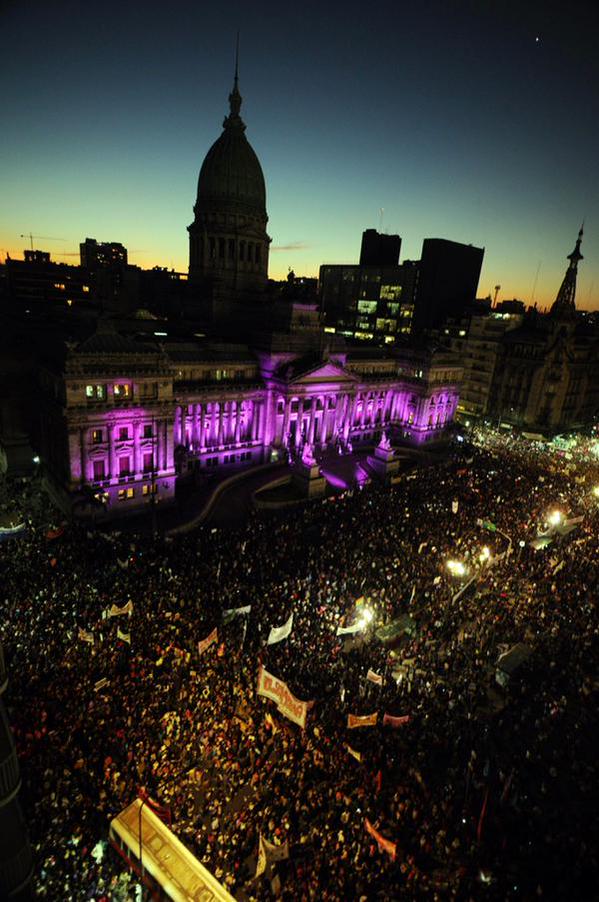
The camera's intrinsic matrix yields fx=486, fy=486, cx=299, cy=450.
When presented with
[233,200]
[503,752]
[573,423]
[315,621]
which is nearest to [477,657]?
[503,752]

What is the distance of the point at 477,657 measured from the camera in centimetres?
2405

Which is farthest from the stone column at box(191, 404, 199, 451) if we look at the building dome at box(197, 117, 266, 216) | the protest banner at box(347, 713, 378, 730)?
the protest banner at box(347, 713, 378, 730)

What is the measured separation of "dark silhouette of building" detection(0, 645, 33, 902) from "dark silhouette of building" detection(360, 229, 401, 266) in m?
148

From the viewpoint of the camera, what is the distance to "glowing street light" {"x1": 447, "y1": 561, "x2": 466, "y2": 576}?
99.4 ft

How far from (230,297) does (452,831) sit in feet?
205

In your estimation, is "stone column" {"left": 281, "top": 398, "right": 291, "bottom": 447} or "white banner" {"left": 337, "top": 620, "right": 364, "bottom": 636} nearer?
"white banner" {"left": 337, "top": 620, "right": 364, "bottom": 636}

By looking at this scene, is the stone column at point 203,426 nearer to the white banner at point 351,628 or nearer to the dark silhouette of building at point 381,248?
the white banner at point 351,628

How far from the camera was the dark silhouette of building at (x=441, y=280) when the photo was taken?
342 ft

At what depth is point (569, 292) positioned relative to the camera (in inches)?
2992

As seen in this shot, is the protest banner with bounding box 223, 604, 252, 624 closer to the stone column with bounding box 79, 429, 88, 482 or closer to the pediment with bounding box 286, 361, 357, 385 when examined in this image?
the stone column with bounding box 79, 429, 88, 482

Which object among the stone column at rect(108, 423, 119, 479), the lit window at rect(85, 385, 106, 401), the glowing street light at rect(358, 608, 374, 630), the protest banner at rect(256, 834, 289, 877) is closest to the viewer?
the protest banner at rect(256, 834, 289, 877)

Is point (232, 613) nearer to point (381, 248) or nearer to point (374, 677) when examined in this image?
point (374, 677)

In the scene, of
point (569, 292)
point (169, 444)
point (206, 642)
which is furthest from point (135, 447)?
point (569, 292)

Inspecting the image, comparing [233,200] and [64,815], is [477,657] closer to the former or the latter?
[64,815]
